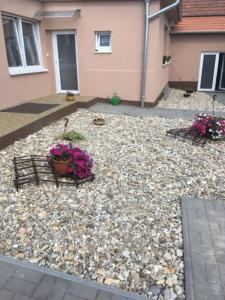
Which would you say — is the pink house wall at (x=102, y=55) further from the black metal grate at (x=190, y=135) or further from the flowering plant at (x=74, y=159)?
the flowering plant at (x=74, y=159)

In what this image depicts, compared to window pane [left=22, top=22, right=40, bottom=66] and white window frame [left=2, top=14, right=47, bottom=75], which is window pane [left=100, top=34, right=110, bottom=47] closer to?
white window frame [left=2, top=14, right=47, bottom=75]

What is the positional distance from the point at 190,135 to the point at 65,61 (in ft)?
17.0

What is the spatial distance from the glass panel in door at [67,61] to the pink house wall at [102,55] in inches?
10.3

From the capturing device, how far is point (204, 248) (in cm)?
228

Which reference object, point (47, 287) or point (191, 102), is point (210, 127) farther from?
point (191, 102)

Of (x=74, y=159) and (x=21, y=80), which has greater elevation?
(x=21, y=80)

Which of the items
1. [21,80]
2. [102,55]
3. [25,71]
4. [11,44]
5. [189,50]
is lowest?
[21,80]

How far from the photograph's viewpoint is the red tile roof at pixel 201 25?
11.2m

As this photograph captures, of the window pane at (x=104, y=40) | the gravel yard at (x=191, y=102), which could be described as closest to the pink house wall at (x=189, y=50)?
the gravel yard at (x=191, y=102)

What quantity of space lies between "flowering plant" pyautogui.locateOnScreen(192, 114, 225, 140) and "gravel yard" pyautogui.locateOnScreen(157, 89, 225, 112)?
10.5ft

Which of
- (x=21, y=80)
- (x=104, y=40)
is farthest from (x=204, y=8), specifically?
(x=21, y=80)

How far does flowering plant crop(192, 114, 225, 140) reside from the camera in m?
4.96

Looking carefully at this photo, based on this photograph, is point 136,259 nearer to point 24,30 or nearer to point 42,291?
point 42,291

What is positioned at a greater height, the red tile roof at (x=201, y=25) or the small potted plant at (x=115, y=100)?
the red tile roof at (x=201, y=25)
